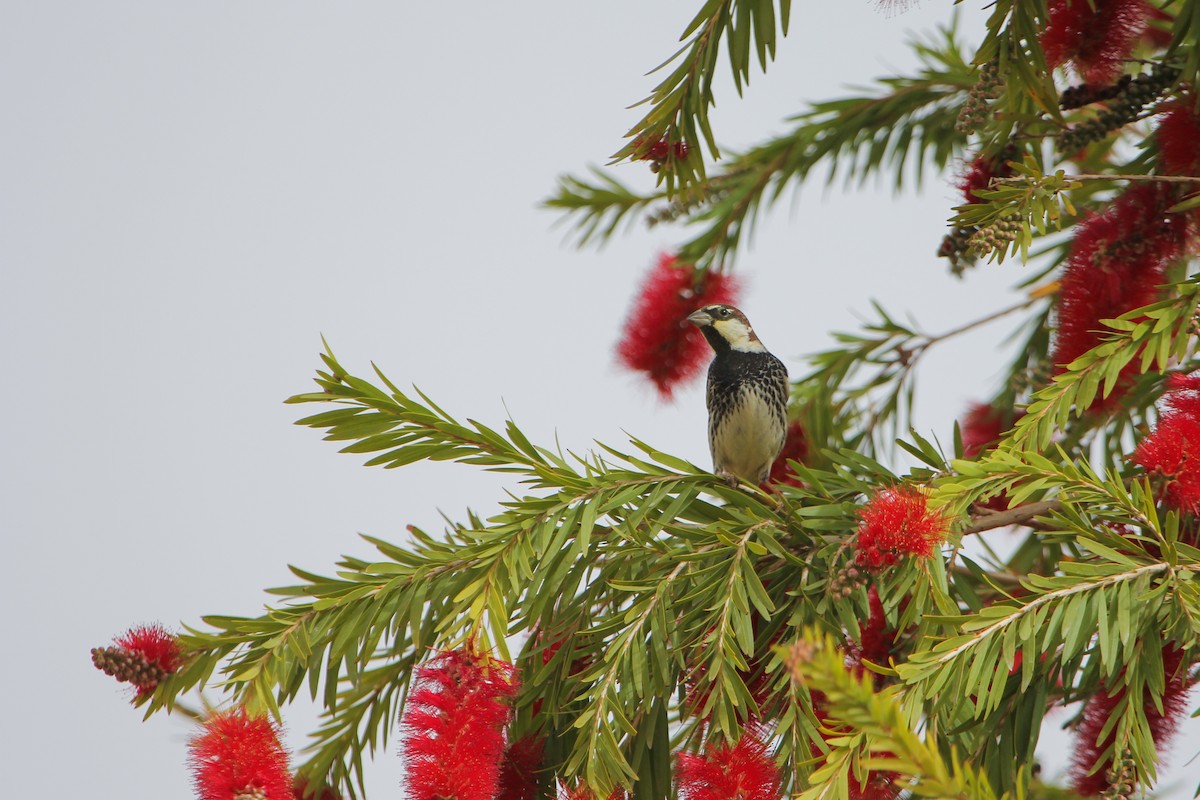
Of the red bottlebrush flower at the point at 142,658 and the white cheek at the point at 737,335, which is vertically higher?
the white cheek at the point at 737,335

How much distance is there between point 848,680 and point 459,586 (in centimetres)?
100

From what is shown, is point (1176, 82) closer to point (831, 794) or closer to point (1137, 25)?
point (1137, 25)

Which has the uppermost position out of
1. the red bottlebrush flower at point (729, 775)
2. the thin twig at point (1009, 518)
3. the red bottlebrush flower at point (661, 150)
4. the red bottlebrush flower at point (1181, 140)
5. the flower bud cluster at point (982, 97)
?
the red bottlebrush flower at point (661, 150)

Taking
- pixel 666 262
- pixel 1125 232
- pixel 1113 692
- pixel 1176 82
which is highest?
pixel 666 262

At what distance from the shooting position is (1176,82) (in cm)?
237

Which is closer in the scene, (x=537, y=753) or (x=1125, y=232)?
(x=537, y=753)

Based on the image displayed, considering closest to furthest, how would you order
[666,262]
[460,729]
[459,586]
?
1. [460,729]
2. [459,586]
3. [666,262]

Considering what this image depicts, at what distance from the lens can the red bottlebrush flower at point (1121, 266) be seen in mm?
2244

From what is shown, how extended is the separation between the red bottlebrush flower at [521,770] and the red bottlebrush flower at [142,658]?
0.52 metres

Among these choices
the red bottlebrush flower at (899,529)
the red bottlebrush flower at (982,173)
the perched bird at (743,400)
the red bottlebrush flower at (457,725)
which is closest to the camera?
the red bottlebrush flower at (457,725)

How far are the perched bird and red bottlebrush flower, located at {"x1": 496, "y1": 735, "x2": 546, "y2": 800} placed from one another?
1754 mm

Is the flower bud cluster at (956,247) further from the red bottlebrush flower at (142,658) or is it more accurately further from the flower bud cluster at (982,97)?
the red bottlebrush flower at (142,658)

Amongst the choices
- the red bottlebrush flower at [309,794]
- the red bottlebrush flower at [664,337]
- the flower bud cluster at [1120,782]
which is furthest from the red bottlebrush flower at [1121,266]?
the red bottlebrush flower at [309,794]

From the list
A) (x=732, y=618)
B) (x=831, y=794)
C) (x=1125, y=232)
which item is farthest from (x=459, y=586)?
(x=1125, y=232)
